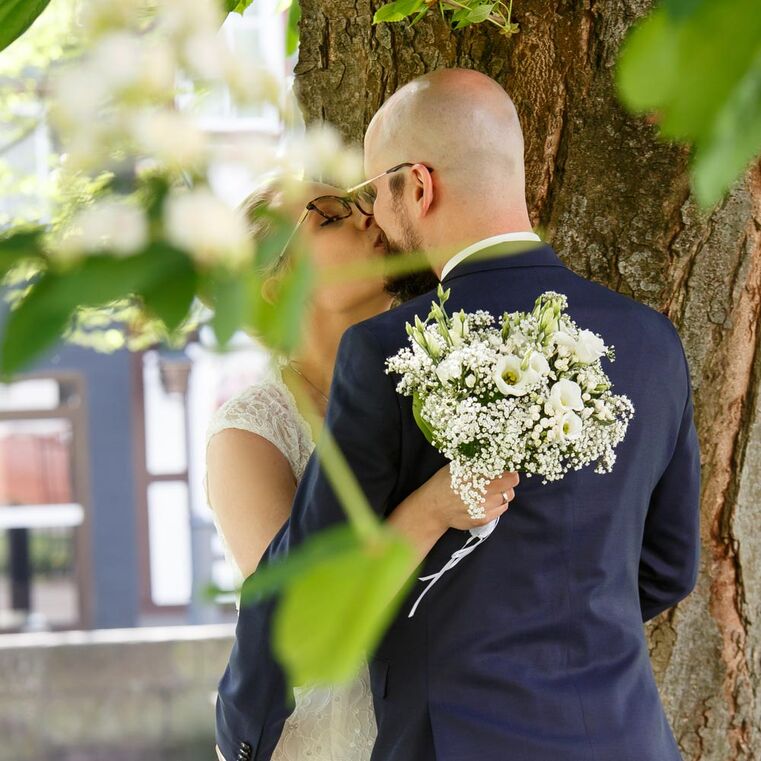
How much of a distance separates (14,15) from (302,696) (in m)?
1.49

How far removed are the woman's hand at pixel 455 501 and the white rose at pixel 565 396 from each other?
130 mm

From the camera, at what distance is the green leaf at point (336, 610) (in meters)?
0.37

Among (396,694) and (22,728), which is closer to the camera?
(396,694)

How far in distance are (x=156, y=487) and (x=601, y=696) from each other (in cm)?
964

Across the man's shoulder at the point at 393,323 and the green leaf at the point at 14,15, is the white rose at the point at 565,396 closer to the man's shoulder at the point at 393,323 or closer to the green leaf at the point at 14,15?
the man's shoulder at the point at 393,323

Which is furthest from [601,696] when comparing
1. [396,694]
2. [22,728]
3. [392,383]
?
[22,728]

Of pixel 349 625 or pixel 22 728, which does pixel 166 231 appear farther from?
pixel 22 728

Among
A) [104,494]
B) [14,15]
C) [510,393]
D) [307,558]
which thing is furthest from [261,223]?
[104,494]

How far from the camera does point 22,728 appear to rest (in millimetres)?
6906

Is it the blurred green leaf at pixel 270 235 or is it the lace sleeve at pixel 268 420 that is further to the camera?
the lace sleeve at pixel 268 420

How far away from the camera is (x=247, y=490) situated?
1881 mm

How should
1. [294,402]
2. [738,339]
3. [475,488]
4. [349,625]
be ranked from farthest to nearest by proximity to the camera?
[738,339], [294,402], [475,488], [349,625]

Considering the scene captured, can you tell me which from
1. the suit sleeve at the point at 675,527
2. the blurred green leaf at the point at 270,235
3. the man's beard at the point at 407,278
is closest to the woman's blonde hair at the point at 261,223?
the blurred green leaf at the point at 270,235

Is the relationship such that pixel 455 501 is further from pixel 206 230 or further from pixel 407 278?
pixel 206 230
